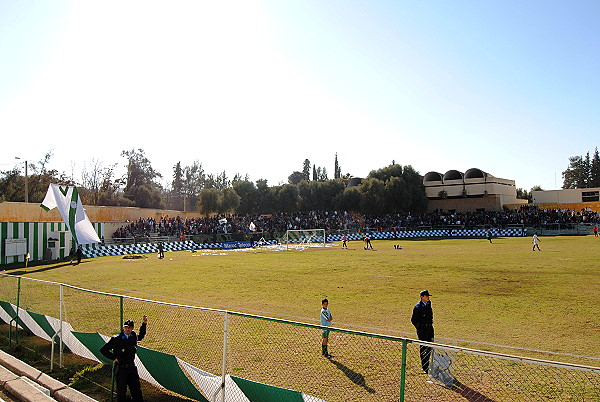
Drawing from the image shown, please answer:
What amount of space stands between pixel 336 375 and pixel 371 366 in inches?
34.7

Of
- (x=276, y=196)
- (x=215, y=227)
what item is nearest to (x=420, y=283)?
(x=215, y=227)

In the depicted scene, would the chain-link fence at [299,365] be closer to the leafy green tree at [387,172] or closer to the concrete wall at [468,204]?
the concrete wall at [468,204]

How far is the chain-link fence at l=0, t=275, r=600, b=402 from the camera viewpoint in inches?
266

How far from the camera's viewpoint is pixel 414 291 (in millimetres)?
17953

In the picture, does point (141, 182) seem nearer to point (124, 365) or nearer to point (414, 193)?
point (414, 193)

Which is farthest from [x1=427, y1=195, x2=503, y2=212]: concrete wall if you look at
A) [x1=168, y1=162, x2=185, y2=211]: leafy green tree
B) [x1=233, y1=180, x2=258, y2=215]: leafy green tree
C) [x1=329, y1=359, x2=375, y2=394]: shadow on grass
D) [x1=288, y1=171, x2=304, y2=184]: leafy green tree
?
[x1=168, y1=162, x2=185, y2=211]: leafy green tree

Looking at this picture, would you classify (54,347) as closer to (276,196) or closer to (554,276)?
(554,276)

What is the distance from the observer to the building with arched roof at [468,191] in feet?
240

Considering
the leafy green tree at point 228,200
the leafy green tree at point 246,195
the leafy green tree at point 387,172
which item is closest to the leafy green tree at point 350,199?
the leafy green tree at point 387,172

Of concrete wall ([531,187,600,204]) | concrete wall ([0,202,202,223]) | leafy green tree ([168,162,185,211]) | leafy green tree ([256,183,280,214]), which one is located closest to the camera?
concrete wall ([0,202,202,223])

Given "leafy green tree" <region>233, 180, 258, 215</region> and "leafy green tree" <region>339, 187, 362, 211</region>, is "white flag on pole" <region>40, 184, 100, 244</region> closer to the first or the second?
"leafy green tree" <region>233, 180, 258, 215</region>

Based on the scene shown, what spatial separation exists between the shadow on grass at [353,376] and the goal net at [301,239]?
3834 cm

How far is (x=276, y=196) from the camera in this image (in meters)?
79.4

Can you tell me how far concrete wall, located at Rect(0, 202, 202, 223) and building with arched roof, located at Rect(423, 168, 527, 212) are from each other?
138ft
